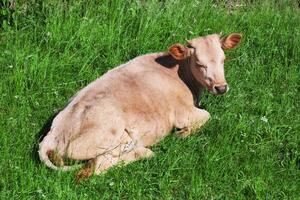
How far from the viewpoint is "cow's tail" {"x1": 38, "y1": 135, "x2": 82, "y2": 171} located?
5938 mm

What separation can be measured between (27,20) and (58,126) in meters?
2.56

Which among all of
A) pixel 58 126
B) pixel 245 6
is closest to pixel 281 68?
pixel 245 6

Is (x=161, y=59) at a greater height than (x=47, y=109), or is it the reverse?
(x=161, y=59)

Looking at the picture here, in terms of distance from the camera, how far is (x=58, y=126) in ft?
20.1

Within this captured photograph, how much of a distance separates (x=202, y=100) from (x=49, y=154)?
6.73ft

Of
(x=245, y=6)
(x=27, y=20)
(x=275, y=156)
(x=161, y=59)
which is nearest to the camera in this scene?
(x=275, y=156)

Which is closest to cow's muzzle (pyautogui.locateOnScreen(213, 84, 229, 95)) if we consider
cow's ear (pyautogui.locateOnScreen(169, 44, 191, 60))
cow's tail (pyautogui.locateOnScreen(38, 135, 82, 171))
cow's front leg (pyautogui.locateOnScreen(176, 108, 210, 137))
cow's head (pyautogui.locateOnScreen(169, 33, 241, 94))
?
cow's head (pyautogui.locateOnScreen(169, 33, 241, 94))

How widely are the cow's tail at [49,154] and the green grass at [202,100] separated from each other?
64 mm

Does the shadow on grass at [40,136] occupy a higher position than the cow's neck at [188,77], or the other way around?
the cow's neck at [188,77]

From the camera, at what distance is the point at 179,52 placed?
6883 mm

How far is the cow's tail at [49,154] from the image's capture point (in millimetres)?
5938

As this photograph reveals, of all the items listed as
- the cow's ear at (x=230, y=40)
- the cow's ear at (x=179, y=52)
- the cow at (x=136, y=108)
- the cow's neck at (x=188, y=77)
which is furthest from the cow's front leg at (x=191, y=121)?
the cow's ear at (x=230, y=40)

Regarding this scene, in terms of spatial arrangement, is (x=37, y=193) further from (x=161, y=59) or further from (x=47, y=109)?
(x=161, y=59)

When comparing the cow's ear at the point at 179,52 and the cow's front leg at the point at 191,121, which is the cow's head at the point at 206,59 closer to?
the cow's ear at the point at 179,52
